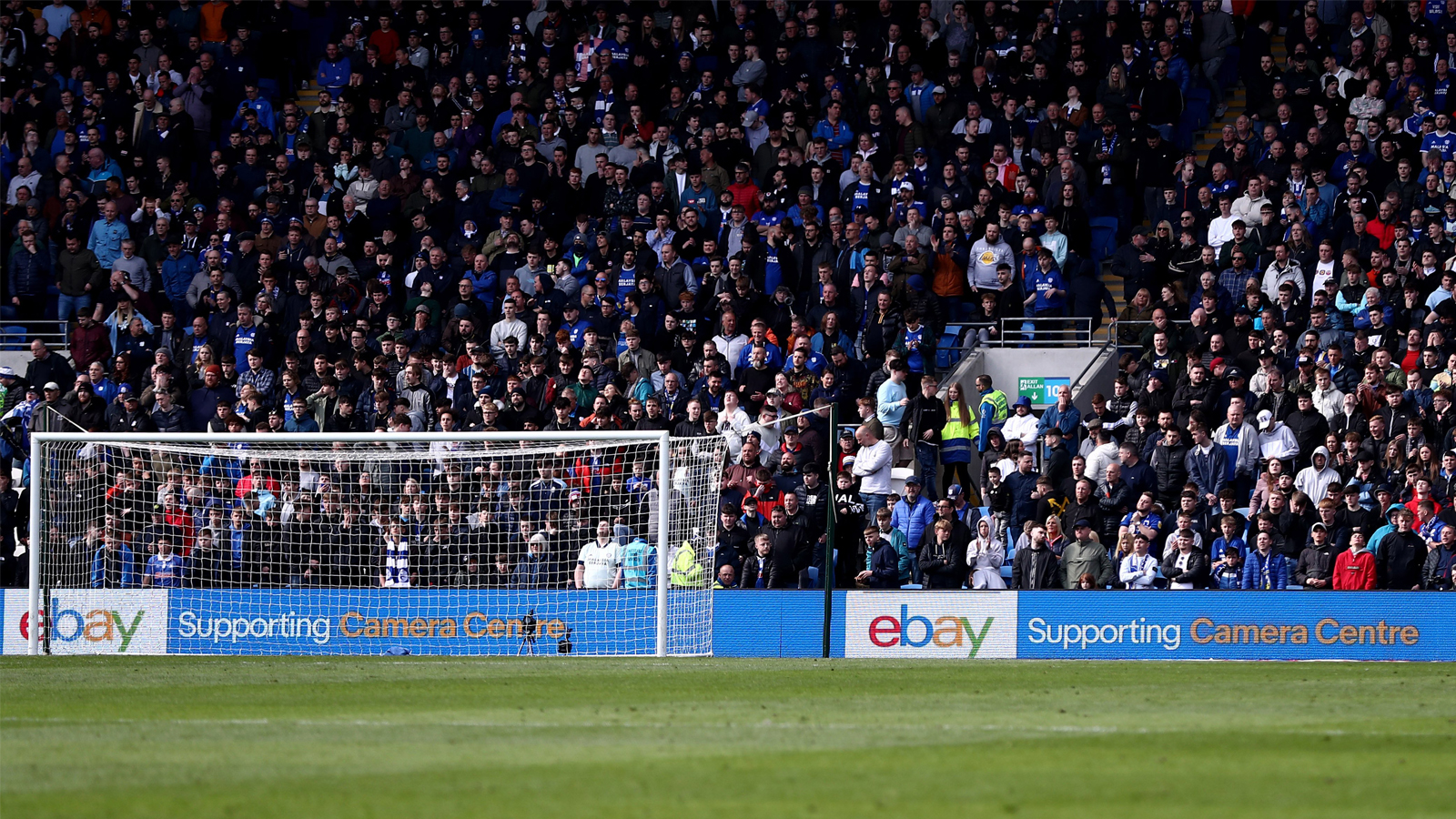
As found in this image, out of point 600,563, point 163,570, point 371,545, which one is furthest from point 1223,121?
point 163,570

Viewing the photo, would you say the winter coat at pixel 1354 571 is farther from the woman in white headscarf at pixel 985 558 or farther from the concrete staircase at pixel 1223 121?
the concrete staircase at pixel 1223 121

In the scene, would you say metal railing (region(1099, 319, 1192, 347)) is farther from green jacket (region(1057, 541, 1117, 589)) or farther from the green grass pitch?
the green grass pitch

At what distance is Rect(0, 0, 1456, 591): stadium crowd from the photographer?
18.6 meters

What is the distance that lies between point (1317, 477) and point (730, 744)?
1149 cm

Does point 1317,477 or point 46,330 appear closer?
point 1317,477

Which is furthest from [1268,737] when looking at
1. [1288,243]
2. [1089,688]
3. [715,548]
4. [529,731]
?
[1288,243]

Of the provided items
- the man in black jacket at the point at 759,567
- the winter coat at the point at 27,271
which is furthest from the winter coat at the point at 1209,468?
the winter coat at the point at 27,271

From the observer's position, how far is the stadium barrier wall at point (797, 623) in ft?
55.2

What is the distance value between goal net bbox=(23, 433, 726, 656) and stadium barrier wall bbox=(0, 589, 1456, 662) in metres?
0.03

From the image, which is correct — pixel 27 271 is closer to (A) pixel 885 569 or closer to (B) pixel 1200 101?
(A) pixel 885 569

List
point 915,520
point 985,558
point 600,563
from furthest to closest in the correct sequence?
1. point 915,520
2. point 985,558
3. point 600,563

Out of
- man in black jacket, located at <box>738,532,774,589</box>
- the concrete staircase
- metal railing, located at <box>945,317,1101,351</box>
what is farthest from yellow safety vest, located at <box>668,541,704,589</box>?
the concrete staircase

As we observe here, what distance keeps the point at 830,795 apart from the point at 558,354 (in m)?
15.5

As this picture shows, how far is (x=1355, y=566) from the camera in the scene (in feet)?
56.2
